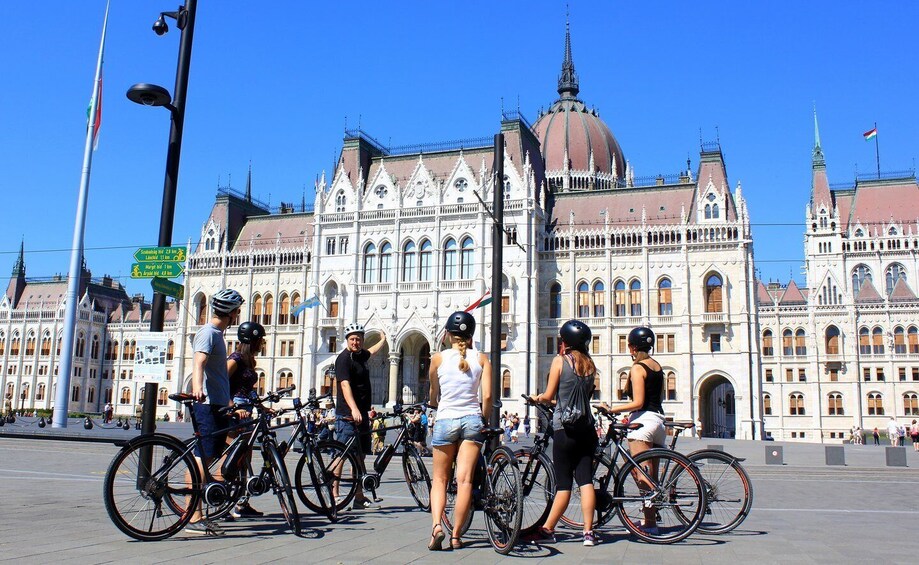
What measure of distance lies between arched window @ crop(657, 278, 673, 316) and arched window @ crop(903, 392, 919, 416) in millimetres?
28293

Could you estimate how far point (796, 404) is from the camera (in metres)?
68.9

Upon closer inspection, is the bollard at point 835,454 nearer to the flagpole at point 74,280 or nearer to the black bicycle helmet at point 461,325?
the black bicycle helmet at point 461,325

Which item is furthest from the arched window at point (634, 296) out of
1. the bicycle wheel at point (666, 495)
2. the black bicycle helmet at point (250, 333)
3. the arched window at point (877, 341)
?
the bicycle wheel at point (666, 495)

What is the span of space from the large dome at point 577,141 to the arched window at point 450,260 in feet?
57.4

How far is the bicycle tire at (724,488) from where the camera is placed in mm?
7668

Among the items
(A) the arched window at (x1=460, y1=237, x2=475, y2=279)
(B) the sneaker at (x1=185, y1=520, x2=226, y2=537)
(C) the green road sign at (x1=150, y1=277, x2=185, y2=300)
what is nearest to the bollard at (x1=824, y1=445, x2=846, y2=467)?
(C) the green road sign at (x1=150, y1=277, x2=185, y2=300)

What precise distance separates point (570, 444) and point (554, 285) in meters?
46.4

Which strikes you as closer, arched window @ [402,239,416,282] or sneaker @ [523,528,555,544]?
sneaker @ [523,528,555,544]

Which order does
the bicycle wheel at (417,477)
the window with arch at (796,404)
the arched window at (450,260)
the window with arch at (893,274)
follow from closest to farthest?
1. the bicycle wheel at (417,477)
2. the arched window at (450,260)
3. the window with arch at (796,404)
4. the window with arch at (893,274)

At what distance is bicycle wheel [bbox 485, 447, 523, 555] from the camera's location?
6.66 metres

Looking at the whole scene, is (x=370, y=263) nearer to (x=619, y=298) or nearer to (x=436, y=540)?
(x=619, y=298)

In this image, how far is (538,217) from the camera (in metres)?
53.3

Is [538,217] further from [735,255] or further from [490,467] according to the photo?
[490,467]

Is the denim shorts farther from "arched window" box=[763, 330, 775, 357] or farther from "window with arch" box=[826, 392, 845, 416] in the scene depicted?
"arched window" box=[763, 330, 775, 357]
